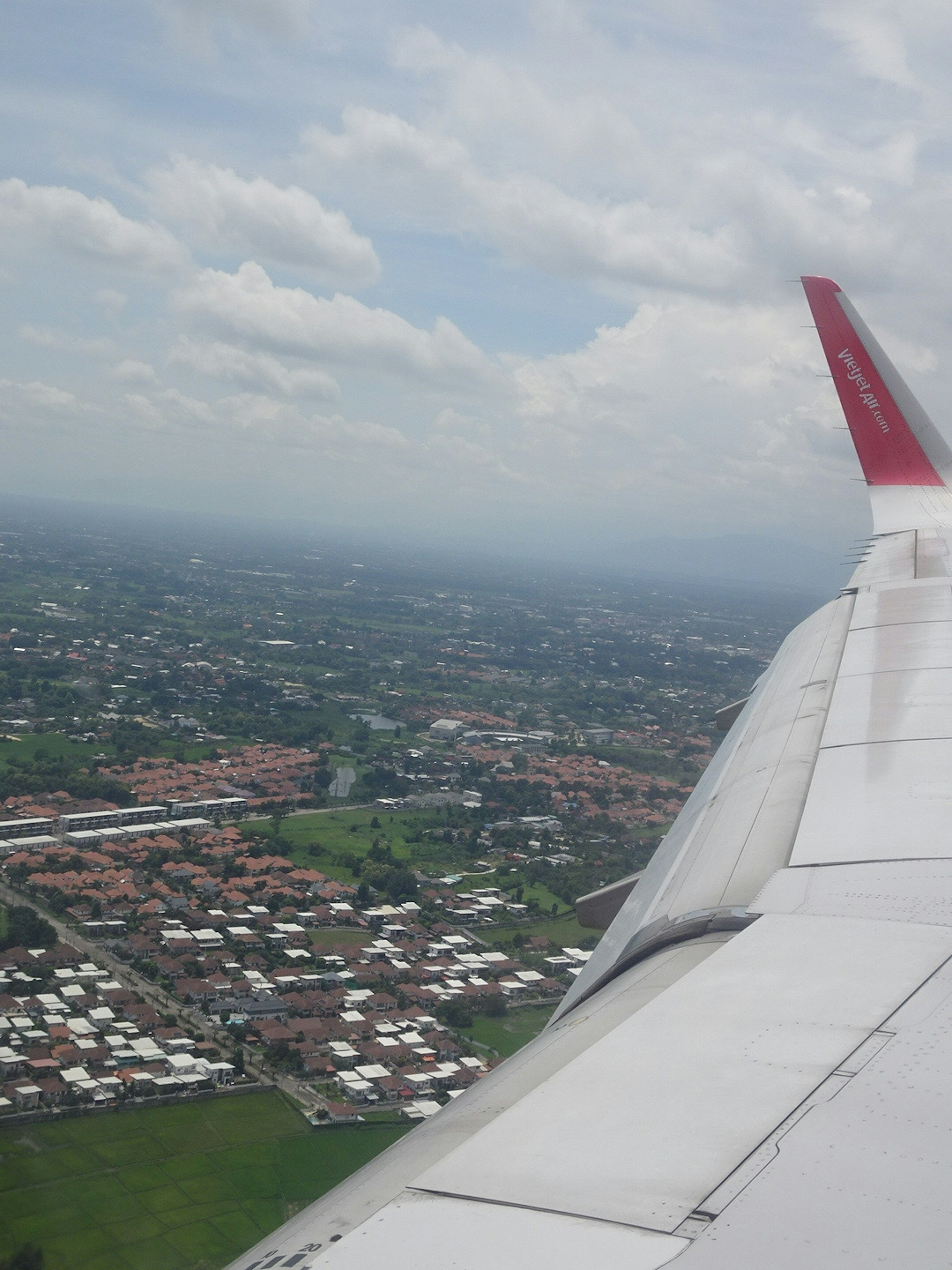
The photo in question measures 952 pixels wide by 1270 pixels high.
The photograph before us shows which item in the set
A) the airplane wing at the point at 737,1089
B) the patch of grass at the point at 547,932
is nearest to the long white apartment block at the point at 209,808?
the patch of grass at the point at 547,932

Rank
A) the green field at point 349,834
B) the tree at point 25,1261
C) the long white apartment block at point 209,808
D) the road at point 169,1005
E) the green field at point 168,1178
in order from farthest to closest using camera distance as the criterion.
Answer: the long white apartment block at point 209,808, the green field at point 349,834, the road at point 169,1005, the green field at point 168,1178, the tree at point 25,1261

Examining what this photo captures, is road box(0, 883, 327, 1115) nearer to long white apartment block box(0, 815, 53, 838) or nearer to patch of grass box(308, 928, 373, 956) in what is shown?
patch of grass box(308, 928, 373, 956)

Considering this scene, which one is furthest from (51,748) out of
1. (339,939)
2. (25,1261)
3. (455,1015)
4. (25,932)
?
(25,1261)

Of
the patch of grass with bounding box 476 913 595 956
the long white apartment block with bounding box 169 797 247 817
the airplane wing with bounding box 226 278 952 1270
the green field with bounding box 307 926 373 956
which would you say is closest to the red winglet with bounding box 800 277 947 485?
the airplane wing with bounding box 226 278 952 1270

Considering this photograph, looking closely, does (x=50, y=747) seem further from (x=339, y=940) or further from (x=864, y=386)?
(x=864, y=386)

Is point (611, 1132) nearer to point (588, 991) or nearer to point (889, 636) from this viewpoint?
point (588, 991)

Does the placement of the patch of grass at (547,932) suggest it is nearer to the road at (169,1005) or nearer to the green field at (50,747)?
the road at (169,1005)

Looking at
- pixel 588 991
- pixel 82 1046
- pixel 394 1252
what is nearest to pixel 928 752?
pixel 588 991
